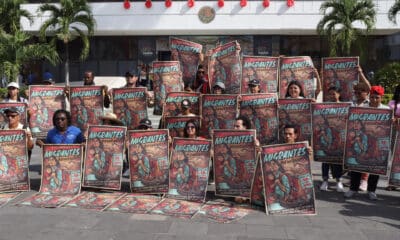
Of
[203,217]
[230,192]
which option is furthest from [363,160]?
[203,217]

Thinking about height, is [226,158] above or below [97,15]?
below

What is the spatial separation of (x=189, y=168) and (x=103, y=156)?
4.56 feet

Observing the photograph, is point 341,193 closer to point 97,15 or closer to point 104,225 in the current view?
point 104,225

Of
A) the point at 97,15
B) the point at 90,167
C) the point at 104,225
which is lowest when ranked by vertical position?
the point at 104,225

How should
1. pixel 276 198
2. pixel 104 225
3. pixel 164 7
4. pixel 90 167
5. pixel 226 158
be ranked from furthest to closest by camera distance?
pixel 164 7
pixel 90 167
pixel 226 158
pixel 276 198
pixel 104 225

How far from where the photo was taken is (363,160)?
6.73 metres

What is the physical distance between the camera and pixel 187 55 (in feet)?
27.1

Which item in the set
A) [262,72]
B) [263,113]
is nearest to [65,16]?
[262,72]

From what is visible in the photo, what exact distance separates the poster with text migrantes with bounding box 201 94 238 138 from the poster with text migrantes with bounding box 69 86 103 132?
5.99ft

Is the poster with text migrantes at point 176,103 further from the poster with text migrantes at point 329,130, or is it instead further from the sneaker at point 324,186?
the sneaker at point 324,186

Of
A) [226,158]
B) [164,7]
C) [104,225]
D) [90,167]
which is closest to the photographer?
[104,225]

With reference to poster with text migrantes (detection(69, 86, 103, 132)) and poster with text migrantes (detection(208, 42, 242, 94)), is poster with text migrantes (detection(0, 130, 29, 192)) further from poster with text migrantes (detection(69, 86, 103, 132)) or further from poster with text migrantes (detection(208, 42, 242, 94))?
poster with text migrantes (detection(208, 42, 242, 94))

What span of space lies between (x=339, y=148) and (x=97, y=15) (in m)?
25.2

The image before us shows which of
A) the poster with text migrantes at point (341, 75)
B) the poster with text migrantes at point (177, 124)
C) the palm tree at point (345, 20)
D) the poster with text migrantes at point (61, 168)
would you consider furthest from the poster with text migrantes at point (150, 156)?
the palm tree at point (345, 20)
